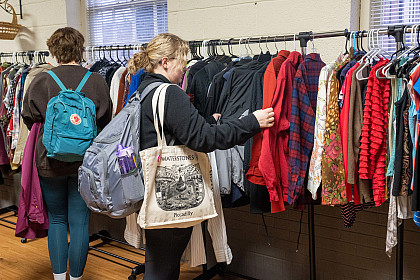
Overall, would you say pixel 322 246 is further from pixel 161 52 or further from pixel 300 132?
pixel 161 52

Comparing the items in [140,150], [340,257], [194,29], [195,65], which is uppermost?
[194,29]

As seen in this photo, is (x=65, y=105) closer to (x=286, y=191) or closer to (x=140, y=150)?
(x=140, y=150)

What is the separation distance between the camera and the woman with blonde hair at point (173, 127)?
1.87m

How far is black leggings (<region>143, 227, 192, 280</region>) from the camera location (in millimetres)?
1947

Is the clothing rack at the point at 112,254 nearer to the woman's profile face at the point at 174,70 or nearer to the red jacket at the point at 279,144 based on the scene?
the red jacket at the point at 279,144

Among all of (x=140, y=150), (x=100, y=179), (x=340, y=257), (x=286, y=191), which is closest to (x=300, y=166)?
(x=286, y=191)

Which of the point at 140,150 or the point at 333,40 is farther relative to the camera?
the point at 333,40

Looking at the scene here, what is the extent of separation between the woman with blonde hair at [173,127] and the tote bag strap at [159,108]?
0.7 inches

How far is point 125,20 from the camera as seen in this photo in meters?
4.10

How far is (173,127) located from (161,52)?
326 millimetres

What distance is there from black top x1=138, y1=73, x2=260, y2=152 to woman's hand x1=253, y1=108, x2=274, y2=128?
4 cm

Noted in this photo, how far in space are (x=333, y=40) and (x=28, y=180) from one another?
192 cm

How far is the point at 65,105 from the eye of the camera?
242 cm

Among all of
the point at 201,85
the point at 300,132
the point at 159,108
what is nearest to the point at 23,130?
the point at 201,85
